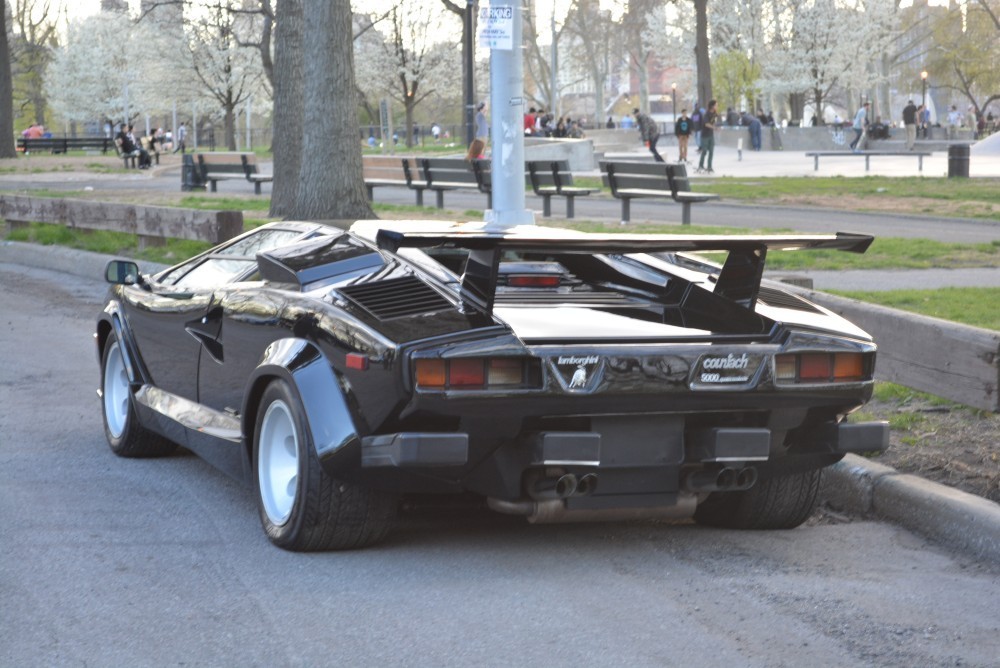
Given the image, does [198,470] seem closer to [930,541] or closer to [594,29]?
[930,541]

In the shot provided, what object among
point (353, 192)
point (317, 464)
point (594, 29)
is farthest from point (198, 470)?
point (594, 29)

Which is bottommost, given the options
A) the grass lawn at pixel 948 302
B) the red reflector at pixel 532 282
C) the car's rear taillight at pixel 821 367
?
the grass lawn at pixel 948 302

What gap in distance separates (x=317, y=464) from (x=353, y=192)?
12.6 metres

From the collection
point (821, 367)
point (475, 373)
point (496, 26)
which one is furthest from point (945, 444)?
point (496, 26)

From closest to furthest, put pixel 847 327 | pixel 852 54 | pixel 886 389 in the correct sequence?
1. pixel 847 327
2. pixel 886 389
3. pixel 852 54

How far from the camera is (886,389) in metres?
8.10

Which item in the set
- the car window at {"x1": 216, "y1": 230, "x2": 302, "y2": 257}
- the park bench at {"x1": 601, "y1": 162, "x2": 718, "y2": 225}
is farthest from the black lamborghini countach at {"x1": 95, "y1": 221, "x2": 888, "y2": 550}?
the park bench at {"x1": 601, "y1": 162, "x2": 718, "y2": 225}

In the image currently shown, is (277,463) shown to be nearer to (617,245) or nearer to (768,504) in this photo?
(617,245)

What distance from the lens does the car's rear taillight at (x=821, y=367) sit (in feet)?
16.8

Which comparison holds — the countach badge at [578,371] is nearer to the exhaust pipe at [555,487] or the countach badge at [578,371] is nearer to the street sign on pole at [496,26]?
the exhaust pipe at [555,487]

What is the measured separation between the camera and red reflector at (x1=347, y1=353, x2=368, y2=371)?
4.89 metres

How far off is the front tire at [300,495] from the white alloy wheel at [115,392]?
6.54ft

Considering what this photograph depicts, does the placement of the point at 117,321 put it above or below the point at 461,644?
above

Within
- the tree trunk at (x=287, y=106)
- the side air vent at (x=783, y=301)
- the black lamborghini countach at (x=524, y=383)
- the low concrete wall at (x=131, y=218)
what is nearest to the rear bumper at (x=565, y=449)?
the black lamborghini countach at (x=524, y=383)
